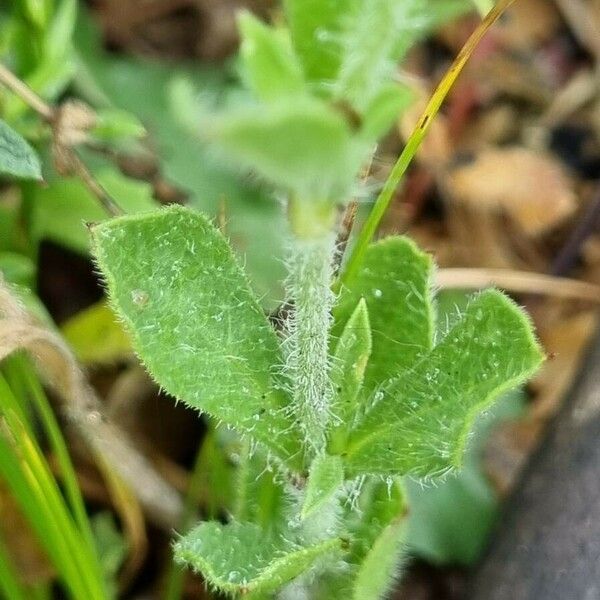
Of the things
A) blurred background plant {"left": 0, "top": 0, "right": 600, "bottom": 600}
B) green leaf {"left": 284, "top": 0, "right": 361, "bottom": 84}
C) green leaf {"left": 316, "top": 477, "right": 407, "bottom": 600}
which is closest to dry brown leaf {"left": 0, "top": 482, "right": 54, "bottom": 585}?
blurred background plant {"left": 0, "top": 0, "right": 600, "bottom": 600}

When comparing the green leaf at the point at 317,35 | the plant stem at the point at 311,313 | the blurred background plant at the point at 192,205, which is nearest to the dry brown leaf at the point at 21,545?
the blurred background plant at the point at 192,205

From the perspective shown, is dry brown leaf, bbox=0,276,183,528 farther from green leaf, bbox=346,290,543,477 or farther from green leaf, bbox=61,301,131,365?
green leaf, bbox=346,290,543,477

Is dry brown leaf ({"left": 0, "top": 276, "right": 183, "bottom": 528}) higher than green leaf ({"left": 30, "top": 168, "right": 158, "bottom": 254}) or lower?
lower

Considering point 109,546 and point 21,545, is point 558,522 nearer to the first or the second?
point 109,546

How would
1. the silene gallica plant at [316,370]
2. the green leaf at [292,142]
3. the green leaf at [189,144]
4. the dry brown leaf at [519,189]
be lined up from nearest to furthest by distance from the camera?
1. the green leaf at [292,142]
2. the silene gallica plant at [316,370]
3. the green leaf at [189,144]
4. the dry brown leaf at [519,189]

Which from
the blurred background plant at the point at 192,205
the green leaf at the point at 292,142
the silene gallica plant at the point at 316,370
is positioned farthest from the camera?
the blurred background plant at the point at 192,205

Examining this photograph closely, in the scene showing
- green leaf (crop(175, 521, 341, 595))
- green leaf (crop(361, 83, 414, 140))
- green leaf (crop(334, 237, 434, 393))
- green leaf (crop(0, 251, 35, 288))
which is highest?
green leaf (crop(361, 83, 414, 140))

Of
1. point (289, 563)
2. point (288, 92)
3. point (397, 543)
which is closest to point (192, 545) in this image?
point (289, 563)

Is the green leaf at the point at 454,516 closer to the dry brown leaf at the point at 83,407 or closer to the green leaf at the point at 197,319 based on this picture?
the dry brown leaf at the point at 83,407
